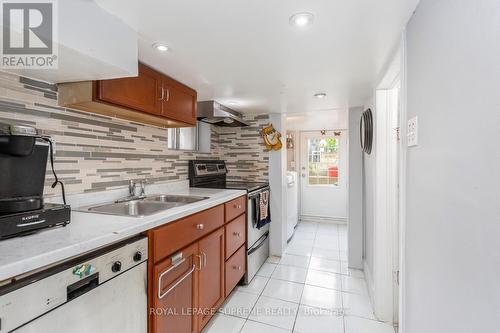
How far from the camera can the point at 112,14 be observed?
1.06 metres

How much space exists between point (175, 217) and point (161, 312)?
1.58 feet

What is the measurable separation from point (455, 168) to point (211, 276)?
5.25 feet

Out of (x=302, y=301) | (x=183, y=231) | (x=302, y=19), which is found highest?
(x=302, y=19)

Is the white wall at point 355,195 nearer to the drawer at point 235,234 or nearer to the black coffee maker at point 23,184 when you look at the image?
the drawer at point 235,234

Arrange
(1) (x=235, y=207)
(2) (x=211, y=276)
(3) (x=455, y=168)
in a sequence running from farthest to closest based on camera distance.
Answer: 1. (1) (x=235, y=207)
2. (2) (x=211, y=276)
3. (3) (x=455, y=168)

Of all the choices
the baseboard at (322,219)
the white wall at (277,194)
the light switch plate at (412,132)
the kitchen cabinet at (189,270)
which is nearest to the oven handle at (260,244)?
the white wall at (277,194)

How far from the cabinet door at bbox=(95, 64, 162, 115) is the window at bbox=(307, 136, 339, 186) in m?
3.81

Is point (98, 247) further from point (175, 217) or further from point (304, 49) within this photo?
point (304, 49)

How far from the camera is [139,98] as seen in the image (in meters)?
1.53

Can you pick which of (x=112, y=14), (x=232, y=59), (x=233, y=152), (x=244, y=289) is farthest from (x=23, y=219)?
(x=233, y=152)

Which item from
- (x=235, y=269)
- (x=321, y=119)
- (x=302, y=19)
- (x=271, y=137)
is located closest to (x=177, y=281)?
(x=235, y=269)

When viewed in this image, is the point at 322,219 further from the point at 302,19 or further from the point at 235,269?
the point at 302,19

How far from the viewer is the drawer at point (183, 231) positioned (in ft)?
3.94

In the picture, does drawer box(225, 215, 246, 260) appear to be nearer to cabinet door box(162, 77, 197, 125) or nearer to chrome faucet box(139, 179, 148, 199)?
chrome faucet box(139, 179, 148, 199)
